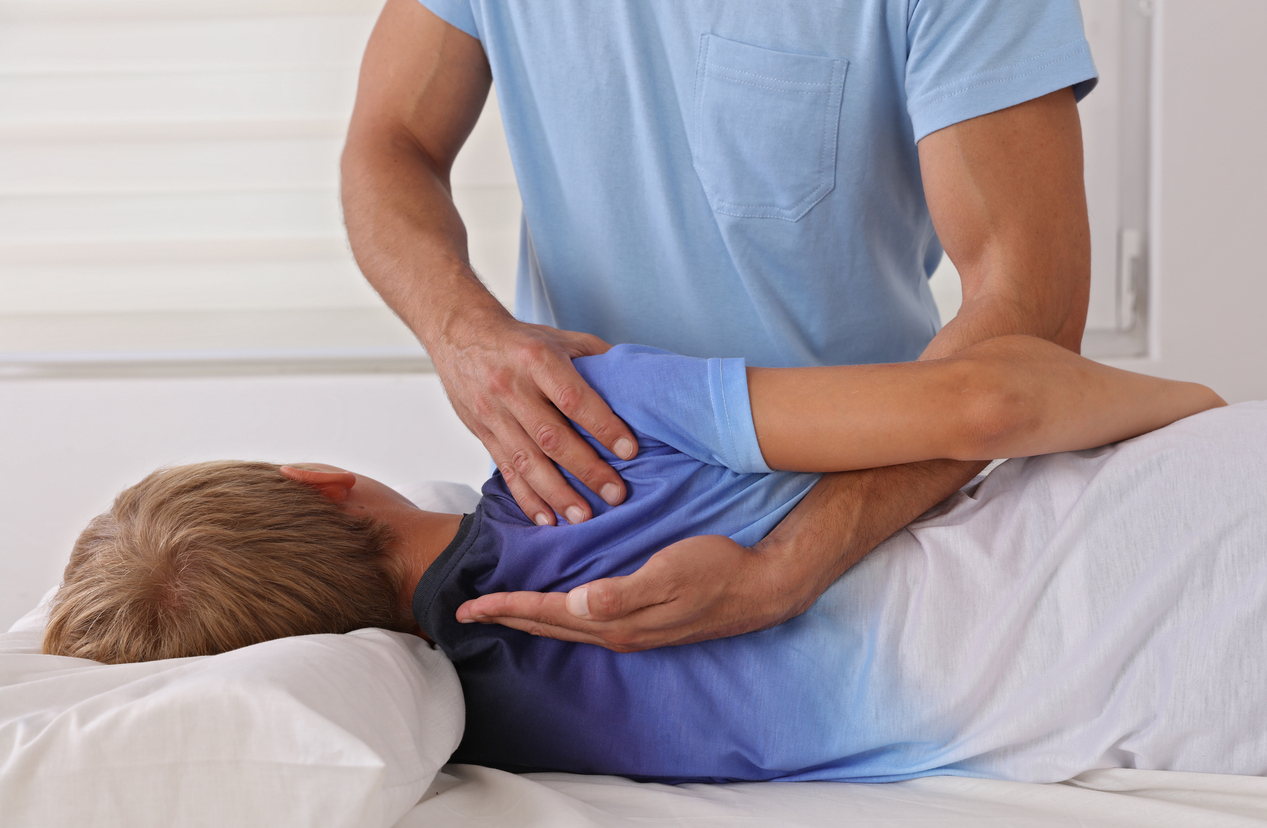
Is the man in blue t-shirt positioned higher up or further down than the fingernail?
higher up

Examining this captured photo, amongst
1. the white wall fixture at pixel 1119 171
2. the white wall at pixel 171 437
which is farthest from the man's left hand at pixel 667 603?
the white wall fixture at pixel 1119 171

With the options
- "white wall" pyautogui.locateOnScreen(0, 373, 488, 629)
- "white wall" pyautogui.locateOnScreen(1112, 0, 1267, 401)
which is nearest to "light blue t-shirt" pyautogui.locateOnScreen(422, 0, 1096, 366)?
"white wall" pyautogui.locateOnScreen(0, 373, 488, 629)

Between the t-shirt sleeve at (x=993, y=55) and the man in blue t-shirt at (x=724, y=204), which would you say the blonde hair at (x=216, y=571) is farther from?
the t-shirt sleeve at (x=993, y=55)

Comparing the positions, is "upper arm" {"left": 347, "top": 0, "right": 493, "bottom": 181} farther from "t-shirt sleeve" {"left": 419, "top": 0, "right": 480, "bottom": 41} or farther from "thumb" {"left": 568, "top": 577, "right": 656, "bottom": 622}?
"thumb" {"left": 568, "top": 577, "right": 656, "bottom": 622}

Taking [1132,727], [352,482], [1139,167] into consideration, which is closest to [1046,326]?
[1132,727]

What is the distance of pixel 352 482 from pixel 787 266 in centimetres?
64

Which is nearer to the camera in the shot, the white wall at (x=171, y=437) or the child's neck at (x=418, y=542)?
the child's neck at (x=418, y=542)

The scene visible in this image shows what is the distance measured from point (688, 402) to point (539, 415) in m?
0.16

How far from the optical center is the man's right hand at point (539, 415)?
90 centimetres

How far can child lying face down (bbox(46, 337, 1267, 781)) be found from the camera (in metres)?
0.78

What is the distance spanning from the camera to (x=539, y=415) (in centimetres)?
91

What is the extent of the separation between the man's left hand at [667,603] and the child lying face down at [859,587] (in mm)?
32

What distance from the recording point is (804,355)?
1.25m

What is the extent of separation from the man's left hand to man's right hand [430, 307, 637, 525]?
0.38 feet
